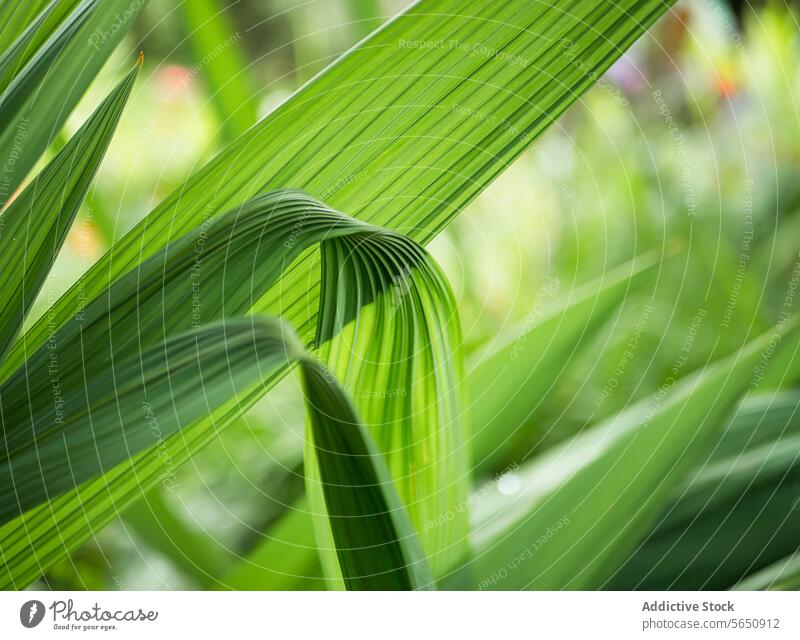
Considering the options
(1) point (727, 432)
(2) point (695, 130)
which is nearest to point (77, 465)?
(1) point (727, 432)

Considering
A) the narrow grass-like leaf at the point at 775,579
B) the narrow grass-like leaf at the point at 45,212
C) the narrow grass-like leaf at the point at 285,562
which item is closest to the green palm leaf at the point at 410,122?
the narrow grass-like leaf at the point at 45,212

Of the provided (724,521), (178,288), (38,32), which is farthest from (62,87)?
(724,521)

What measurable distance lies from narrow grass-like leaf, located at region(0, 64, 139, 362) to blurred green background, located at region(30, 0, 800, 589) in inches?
6.0

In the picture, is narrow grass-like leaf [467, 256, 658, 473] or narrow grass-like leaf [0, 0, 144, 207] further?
narrow grass-like leaf [467, 256, 658, 473]

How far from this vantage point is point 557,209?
584 millimetres

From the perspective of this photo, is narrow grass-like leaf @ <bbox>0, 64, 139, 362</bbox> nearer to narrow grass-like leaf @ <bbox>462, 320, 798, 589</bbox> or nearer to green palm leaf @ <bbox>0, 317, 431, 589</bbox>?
green palm leaf @ <bbox>0, 317, 431, 589</bbox>

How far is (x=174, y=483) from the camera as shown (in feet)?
1.29

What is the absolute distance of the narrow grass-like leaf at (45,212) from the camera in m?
0.24

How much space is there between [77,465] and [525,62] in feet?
0.66
